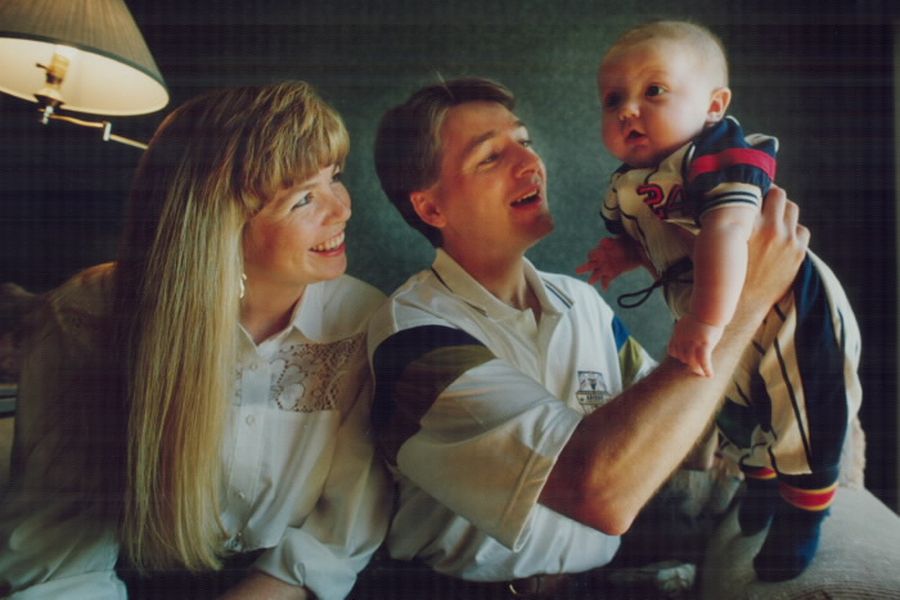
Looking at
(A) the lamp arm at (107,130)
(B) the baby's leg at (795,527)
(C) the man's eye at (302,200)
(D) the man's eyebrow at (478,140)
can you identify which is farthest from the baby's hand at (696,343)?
(A) the lamp arm at (107,130)

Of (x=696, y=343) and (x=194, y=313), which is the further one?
(x=194, y=313)

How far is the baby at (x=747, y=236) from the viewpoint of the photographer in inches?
26.6

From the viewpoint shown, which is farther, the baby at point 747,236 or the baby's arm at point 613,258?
the baby's arm at point 613,258

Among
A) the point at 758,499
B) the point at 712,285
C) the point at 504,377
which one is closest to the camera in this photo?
the point at 712,285

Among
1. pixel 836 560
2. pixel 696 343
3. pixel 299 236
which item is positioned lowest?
pixel 836 560

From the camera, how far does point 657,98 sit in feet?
2.30

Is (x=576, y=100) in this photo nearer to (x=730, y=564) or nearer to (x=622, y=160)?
(x=622, y=160)

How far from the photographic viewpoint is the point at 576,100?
82 cm

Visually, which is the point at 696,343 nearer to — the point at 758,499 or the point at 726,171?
the point at 726,171

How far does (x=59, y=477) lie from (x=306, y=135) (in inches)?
20.4

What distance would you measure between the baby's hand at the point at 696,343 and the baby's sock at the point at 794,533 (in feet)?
0.77

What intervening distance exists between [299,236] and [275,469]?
29cm

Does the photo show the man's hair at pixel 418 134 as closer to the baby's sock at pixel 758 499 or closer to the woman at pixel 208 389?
the woman at pixel 208 389

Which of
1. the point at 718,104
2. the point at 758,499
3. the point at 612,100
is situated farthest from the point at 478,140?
the point at 758,499
